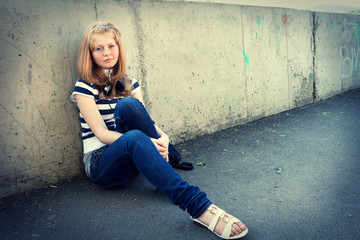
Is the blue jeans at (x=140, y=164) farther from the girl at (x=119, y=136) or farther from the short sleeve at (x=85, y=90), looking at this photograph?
the short sleeve at (x=85, y=90)

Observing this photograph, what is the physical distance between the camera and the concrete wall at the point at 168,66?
2.44 meters

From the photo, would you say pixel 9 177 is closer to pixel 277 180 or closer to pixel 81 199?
pixel 81 199

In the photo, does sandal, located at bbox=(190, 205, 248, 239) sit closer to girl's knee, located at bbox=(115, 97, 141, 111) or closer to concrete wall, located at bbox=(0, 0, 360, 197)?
girl's knee, located at bbox=(115, 97, 141, 111)

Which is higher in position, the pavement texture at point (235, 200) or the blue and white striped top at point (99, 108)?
the blue and white striped top at point (99, 108)

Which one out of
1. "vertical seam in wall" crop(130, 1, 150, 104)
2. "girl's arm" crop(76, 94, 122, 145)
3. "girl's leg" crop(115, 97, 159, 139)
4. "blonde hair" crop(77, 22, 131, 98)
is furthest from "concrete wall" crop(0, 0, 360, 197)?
"girl's leg" crop(115, 97, 159, 139)

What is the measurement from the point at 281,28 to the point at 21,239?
15.7ft

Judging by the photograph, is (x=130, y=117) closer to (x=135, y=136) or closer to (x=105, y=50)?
(x=135, y=136)

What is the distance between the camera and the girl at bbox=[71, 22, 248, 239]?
1.85 meters

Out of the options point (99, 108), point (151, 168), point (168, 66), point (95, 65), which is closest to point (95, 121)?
point (99, 108)

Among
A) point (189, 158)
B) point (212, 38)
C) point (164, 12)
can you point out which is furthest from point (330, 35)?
point (189, 158)

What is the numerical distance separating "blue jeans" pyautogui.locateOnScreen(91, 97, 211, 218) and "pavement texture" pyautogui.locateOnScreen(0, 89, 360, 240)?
19cm

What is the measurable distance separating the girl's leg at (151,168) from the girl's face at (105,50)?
77 centimetres

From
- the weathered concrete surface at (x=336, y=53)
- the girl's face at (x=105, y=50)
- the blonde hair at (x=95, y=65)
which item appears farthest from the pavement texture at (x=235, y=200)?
the weathered concrete surface at (x=336, y=53)

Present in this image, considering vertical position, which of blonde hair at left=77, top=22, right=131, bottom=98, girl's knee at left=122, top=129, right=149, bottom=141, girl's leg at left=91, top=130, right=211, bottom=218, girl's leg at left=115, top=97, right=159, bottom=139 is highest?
blonde hair at left=77, top=22, right=131, bottom=98
